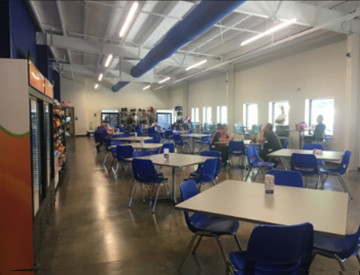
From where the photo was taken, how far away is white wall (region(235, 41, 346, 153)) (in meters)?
7.98

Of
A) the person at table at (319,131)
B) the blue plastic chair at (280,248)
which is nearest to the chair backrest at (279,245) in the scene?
the blue plastic chair at (280,248)

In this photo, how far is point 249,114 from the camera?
41.5 feet

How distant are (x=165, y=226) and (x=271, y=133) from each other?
3913mm

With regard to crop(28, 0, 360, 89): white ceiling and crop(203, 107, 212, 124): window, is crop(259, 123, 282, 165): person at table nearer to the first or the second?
crop(28, 0, 360, 89): white ceiling

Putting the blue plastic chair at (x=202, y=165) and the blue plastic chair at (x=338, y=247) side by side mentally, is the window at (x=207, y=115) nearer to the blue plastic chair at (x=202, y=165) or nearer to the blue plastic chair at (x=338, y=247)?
the blue plastic chair at (x=202, y=165)

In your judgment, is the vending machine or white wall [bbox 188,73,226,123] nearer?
the vending machine

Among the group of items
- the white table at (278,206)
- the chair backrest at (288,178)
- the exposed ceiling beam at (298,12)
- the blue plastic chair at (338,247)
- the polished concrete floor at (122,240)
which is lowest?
the polished concrete floor at (122,240)

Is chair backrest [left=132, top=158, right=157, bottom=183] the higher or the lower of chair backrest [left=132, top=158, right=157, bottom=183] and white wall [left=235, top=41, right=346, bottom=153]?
the lower

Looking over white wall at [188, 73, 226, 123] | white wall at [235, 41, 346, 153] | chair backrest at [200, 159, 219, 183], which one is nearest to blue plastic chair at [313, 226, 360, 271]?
chair backrest at [200, 159, 219, 183]

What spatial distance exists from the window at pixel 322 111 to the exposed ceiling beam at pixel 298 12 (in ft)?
7.84

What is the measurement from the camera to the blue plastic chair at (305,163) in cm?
461

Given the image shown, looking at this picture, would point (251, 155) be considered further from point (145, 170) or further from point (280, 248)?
point (280, 248)

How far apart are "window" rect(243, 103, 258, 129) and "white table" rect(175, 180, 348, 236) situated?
10062 millimetres

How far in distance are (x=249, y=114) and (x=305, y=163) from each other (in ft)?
26.9
